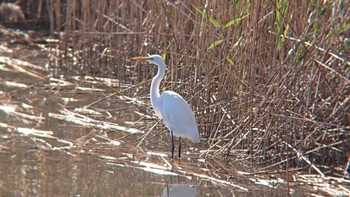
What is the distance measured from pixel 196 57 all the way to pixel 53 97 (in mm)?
1925

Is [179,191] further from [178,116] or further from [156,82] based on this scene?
[156,82]

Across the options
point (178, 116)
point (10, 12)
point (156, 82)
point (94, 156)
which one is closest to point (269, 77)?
point (178, 116)

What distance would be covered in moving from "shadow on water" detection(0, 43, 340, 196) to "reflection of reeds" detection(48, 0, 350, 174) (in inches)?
12.2

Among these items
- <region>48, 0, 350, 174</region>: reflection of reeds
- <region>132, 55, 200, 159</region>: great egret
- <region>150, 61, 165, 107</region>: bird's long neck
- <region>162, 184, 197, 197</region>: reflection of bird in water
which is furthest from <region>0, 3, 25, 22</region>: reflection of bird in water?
<region>162, 184, 197, 197</region>: reflection of bird in water

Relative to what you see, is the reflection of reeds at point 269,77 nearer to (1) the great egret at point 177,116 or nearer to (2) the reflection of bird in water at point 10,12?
(1) the great egret at point 177,116

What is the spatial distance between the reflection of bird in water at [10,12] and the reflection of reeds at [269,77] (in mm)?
4577

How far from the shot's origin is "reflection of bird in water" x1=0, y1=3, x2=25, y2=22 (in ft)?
34.5

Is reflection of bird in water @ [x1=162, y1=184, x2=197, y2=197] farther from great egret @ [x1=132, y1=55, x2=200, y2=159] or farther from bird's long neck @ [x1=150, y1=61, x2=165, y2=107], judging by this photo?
bird's long neck @ [x1=150, y1=61, x2=165, y2=107]

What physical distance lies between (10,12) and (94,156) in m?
5.59

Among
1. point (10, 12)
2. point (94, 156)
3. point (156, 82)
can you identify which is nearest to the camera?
point (94, 156)

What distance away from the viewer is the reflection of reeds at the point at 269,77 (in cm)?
518

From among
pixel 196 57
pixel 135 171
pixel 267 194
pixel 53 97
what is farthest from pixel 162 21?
pixel 267 194

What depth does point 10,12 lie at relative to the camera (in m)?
10.5

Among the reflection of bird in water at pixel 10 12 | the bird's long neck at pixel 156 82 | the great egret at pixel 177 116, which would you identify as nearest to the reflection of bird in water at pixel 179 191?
the great egret at pixel 177 116
